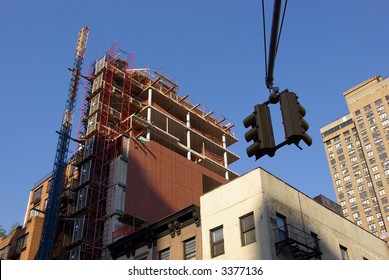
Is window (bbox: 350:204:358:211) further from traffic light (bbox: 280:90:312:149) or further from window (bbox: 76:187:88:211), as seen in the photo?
traffic light (bbox: 280:90:312:149)

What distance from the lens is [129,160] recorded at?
61781mm

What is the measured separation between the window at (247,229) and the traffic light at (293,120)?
19821 mm

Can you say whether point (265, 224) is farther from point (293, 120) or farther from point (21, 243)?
point (21, 243)

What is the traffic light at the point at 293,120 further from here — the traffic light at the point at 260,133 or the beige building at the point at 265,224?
the beige building at the point at 265,224

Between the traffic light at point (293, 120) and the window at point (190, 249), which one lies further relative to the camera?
the window at point (190, 249)

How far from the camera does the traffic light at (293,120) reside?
10.5 meters

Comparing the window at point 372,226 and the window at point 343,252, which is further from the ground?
the window at point 372,226

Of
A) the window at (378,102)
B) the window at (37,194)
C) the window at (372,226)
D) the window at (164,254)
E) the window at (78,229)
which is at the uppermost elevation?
the window at (378,102)

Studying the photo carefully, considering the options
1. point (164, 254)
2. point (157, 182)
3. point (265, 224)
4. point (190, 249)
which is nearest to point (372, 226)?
point (157, 182)

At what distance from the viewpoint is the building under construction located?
58188mm

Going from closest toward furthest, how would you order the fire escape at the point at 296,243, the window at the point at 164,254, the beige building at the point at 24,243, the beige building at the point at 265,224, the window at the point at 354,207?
the fire escape at the point at 296,243 < the beige building at the point at 265,224 < the window at the point at 164,254 < the beige building at the point at 24,243 < the window at the point at 354,207

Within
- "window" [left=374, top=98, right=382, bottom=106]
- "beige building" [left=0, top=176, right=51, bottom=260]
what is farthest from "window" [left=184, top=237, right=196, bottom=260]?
"window" [left=374, top=98, right=382, bottom=106]

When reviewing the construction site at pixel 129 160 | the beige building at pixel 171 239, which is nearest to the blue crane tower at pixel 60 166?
the construction site at pixel 129 160
